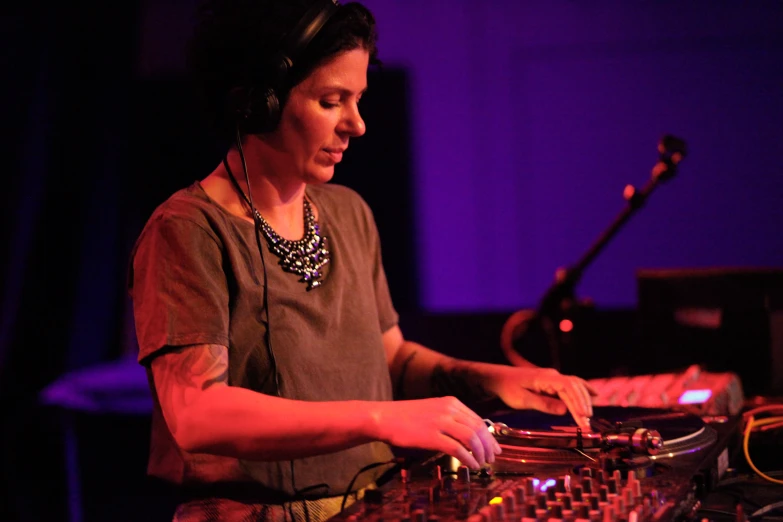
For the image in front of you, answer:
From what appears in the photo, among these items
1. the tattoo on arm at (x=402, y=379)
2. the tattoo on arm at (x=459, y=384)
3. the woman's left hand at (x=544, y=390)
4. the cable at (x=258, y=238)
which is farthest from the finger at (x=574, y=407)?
the cable at (x=258, y=238)

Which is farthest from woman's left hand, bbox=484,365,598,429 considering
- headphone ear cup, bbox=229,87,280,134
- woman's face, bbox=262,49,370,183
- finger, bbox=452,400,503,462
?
headphone ear cup, bbox=229,87,280,134

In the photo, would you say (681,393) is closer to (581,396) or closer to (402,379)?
(581,396)

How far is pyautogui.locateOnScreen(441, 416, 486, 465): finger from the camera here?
129 cm

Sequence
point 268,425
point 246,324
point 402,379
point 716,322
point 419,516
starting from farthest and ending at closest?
1. point 716,322
2. point 402,379
3. point 246,324
4. point 268,425
5. point 419,516

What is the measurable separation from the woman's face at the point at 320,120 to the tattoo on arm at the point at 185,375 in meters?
0.40

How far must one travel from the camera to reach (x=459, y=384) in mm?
1893

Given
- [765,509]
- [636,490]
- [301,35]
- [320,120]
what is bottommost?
[765,509]

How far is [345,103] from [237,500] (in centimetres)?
74

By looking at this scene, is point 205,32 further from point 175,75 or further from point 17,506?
point 175,75

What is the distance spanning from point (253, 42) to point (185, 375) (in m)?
0.60

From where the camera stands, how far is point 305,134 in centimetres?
166

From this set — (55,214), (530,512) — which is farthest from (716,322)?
(55,214)

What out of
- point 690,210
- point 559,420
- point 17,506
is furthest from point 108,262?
point 559,420

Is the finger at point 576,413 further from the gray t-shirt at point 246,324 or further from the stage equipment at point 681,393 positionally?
the gray t-shirt at point 246,324
